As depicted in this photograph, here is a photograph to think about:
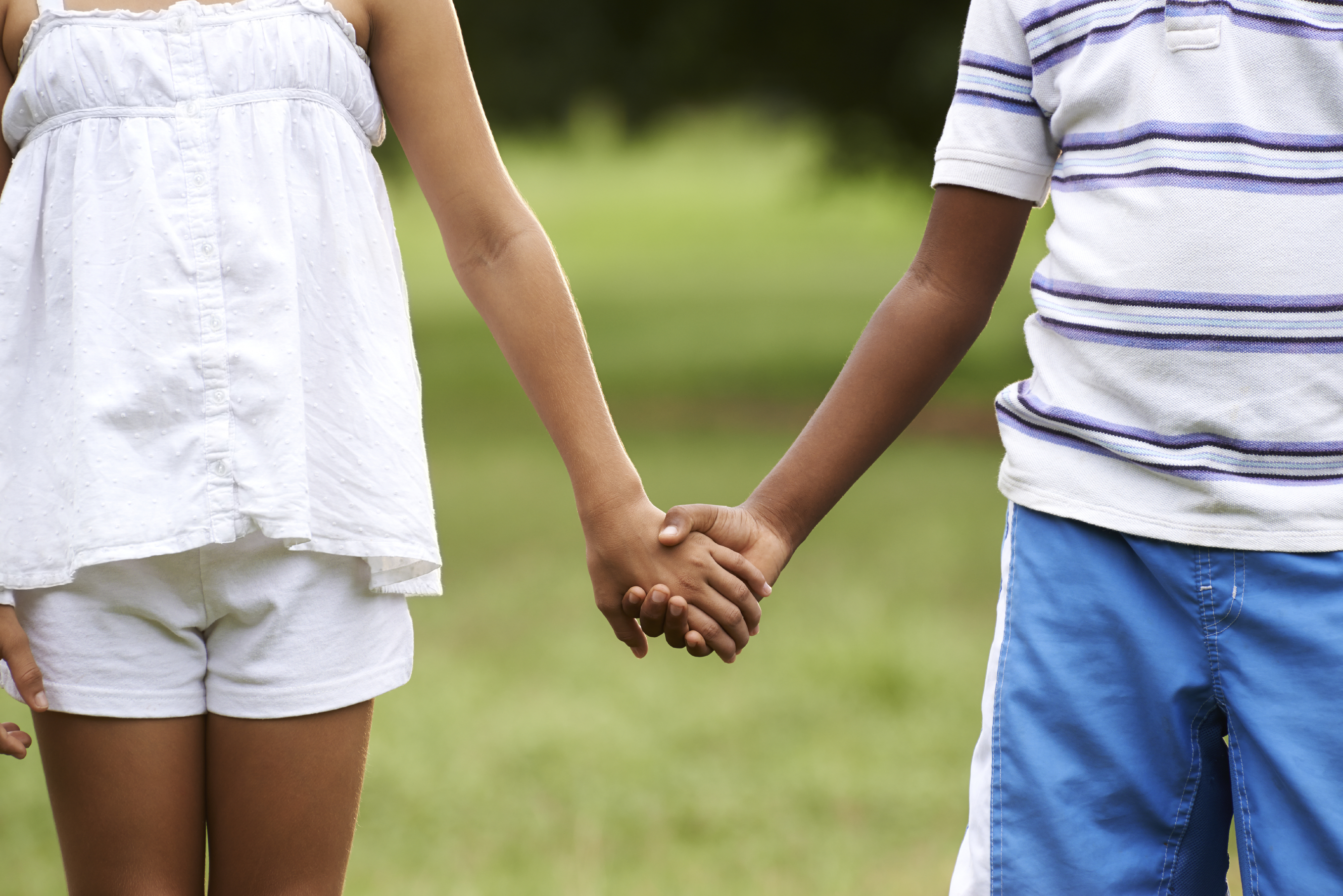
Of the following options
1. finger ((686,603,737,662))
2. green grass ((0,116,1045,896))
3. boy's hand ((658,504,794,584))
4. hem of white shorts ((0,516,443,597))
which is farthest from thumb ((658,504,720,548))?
green grass ((0,116,1045,896))

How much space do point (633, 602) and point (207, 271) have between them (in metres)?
0.77

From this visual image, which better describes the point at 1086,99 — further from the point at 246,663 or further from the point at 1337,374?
the point at 246,663

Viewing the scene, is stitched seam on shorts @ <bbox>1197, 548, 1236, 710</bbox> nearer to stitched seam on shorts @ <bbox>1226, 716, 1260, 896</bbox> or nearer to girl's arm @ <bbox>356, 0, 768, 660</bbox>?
stitched seam on shorts @ <bbox>1226, 716, 1260, 896</bbox>

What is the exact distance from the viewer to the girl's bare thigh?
171 cm

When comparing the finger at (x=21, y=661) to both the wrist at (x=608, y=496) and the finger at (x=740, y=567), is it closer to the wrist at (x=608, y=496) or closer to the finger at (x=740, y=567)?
the wrist at (x=608, y=496)

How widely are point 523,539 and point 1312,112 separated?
19.5 ft


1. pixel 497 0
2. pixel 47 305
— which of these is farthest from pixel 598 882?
pixel 497 0

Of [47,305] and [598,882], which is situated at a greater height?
[47,305]

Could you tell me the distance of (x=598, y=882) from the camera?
3.45 meters

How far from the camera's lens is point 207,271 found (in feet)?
5.56

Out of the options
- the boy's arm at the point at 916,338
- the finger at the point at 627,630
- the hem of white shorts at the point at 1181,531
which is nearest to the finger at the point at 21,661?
the finger at the point at 627,630

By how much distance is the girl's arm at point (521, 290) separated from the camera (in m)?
1.87

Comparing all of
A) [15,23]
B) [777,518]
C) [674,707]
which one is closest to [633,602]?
[777,518]

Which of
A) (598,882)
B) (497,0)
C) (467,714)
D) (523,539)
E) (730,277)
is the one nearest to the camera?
(598,882)
